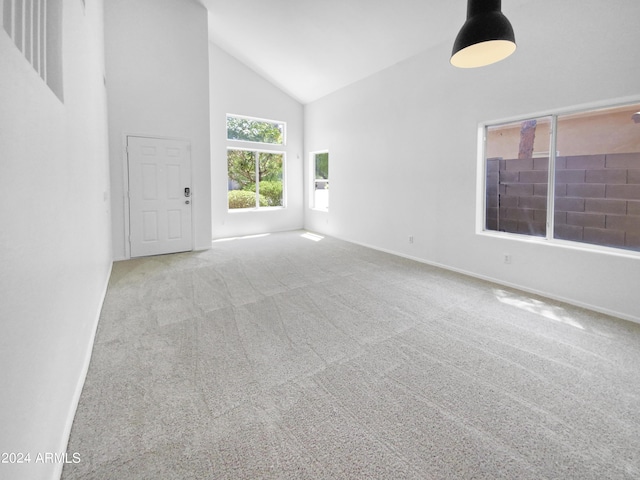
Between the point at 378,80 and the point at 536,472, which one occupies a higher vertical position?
the point at 378,80

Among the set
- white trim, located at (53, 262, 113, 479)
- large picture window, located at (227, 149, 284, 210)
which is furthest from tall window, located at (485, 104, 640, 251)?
large picture window, located at (227, 149, 284, 210)

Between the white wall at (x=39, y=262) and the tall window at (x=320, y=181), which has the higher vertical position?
the tall window at (x=320, y=181)

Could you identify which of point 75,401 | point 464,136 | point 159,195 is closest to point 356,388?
point 75,401

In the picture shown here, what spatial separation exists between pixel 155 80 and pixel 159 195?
Answer: 6.15 feet

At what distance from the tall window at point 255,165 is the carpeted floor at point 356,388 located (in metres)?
4.17

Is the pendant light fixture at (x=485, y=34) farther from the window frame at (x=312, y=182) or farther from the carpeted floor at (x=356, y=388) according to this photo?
the window frame at (x=312, y=182)

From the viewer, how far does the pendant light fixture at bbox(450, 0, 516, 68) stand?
224cm

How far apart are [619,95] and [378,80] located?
11.9 ft

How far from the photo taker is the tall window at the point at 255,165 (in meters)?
7.27

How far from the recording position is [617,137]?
3.23 m

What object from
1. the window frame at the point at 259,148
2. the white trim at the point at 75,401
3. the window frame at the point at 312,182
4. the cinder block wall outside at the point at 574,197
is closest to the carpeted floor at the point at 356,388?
the white trim at the point at 75,401

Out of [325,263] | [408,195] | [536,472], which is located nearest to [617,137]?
[408,195]

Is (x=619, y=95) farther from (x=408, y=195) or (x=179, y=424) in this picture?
(x=179, y=424)

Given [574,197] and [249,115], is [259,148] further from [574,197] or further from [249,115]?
[574,197]
